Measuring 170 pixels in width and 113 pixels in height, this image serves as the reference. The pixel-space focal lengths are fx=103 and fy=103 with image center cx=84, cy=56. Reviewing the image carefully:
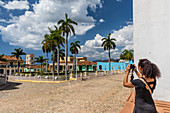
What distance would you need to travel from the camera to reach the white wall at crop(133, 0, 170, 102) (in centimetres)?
504

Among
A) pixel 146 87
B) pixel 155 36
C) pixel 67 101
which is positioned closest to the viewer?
pixel 146 87

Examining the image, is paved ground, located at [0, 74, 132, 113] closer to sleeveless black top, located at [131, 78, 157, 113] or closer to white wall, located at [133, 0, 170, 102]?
white wall, located at [133, 0, 170, 102]

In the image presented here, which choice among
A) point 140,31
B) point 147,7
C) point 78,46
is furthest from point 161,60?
point 78,46

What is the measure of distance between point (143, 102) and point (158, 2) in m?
5.66

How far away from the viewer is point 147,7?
5496mm

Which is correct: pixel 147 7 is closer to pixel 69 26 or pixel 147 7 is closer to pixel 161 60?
pixel 161 60

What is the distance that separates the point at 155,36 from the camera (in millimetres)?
5258

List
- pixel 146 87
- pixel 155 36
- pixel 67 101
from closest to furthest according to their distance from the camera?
pixel 146 87 → pixel 155 36 → pixel 67 101

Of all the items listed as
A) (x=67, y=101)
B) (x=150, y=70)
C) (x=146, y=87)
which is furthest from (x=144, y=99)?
(x=67, y=101)

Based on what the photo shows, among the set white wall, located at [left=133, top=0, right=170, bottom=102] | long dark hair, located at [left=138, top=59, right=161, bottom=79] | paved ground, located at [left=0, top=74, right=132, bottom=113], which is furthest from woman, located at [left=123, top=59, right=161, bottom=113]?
white wall, located at [left=133, top=0, right=170, bottom=102]

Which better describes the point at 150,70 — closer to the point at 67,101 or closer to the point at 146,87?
the point at 146,87

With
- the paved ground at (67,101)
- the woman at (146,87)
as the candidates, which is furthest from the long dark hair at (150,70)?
the paved ground at (67,101)

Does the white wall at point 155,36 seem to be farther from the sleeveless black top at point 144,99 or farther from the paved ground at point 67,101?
the sleeveless black top at point 144,99

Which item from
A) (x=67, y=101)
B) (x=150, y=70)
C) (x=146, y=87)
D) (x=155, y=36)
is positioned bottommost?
(x=67, y=101)
